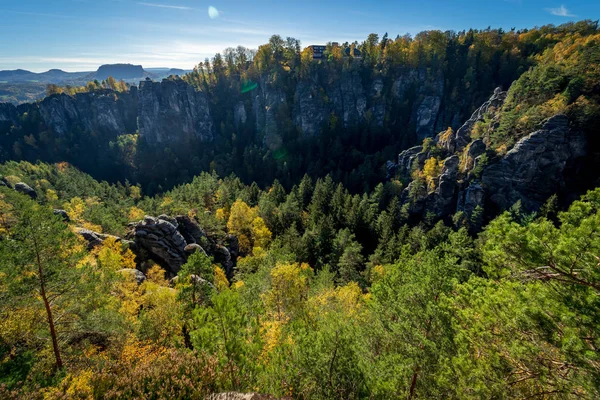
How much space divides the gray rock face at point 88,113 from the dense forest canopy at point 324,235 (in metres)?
1.23

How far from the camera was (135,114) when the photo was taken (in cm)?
15712

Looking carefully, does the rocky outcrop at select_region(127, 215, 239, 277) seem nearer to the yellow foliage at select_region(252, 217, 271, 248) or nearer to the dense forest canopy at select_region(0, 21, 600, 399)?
the dense forest canopy at select_region(0, 21, 600, 399)

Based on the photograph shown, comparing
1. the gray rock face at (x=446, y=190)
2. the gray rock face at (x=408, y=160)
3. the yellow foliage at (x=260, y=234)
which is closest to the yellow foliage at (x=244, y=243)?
the yellow foliage at (x=260, y=234)

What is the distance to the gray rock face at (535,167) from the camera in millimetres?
59062

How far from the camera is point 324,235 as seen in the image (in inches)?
2362

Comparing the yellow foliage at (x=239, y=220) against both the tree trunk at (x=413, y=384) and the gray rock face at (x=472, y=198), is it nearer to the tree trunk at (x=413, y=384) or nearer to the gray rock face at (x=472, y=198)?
the gray rock face at (x=472, y=198)

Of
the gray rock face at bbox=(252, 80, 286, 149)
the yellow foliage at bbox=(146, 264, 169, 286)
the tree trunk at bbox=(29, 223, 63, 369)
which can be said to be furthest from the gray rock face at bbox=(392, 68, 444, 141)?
the tree trunk at bbox=(29, 223, 63, 369)

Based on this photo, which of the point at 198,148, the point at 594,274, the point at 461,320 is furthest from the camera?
the point at 198,148

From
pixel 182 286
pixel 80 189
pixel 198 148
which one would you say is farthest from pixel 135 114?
pixel 182 286

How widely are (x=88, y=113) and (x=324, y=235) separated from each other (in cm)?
15363

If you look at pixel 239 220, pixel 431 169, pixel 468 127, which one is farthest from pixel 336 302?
pixel 468 127

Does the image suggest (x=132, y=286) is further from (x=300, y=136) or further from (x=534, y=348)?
(x=300, y=136)

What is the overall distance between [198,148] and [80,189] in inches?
2257

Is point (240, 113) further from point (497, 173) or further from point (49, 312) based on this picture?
Answer: point (49, 312)
